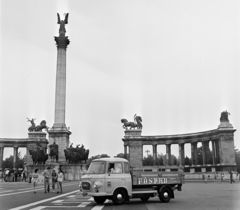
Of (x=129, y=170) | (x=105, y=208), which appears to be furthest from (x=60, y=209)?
(x=129, y=170)

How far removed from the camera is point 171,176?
18281 millimetres

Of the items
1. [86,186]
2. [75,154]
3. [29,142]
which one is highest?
[29,142]

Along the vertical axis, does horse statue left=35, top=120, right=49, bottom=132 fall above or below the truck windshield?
above

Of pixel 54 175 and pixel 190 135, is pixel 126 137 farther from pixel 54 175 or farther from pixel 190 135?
pixel 54 175

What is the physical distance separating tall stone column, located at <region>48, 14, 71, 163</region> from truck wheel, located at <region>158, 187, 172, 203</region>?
3785 centimetres

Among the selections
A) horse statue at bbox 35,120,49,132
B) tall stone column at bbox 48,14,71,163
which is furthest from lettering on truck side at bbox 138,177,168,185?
horse statue at bbox 35,120,49,132

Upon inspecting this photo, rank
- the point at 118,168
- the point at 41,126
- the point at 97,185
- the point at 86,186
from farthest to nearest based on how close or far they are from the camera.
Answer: the point at 41,126, the point at 118,168, the point at 86,186, the point at 97,185

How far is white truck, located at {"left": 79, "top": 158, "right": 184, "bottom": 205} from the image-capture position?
1642 cm

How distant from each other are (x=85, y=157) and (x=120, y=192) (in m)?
37.8

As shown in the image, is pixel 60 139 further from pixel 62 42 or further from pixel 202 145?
pixel 202 145

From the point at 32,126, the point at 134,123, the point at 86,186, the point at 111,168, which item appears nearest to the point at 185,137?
the point at 134,123

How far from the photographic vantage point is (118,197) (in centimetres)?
1644

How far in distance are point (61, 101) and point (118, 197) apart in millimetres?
41599

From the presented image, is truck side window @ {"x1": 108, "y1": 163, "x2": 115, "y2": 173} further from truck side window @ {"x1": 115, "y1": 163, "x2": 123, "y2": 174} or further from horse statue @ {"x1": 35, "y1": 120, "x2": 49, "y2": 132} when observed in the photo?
horse statue @ {"x1": 35, "y1": 120, "x2": 49, "y2": 132}
